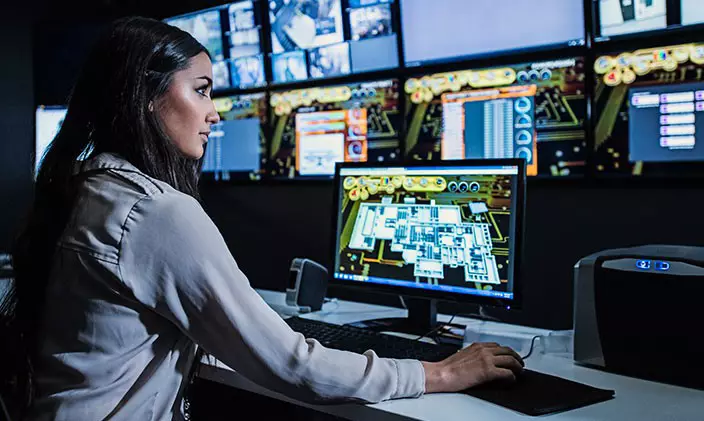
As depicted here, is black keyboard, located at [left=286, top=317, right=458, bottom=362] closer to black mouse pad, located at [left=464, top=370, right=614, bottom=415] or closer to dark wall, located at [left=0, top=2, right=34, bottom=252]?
black mouse pad, located at [left=464, top=370, right=614, bottom=415]

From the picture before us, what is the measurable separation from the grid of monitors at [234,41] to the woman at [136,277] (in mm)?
1913

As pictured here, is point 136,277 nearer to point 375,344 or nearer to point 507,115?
point 375,344

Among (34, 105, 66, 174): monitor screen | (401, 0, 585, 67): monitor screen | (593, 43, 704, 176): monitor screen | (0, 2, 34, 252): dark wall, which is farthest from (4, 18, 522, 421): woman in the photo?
(0, 2, 34, 252): dark wall

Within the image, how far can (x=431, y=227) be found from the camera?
1.73m

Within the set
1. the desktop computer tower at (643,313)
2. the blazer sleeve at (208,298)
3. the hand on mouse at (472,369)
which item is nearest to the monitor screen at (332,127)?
the desktop computer tower at (643,313)

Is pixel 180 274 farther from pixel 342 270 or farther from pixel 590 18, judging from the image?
pixel 590 18

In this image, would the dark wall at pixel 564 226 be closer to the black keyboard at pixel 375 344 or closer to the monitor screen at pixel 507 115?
the monitor screen at pixel 507 115

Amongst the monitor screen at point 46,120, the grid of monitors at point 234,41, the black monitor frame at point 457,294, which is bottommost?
the black monitor frame at point 457,294

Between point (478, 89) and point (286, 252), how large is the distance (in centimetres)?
122

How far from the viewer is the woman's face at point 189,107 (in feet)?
3.85

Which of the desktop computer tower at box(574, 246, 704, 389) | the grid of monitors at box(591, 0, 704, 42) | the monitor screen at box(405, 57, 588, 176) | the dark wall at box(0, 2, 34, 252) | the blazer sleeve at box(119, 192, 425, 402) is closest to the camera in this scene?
the blazer sleeve at box(119, 192, 425, 402)

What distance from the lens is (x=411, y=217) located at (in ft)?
5.80

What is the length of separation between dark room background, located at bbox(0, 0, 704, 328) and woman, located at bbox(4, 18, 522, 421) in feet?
2.02

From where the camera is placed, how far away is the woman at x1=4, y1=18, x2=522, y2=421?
100 cm
